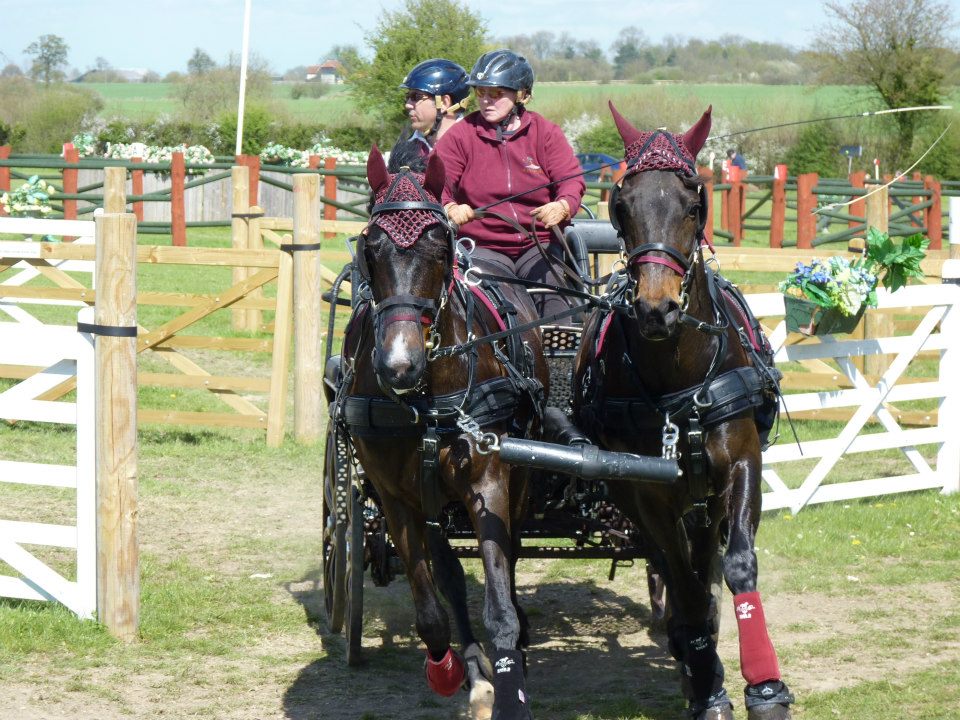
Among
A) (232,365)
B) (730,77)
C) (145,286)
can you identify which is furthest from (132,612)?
(730,77)

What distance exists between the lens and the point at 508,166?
5.89 metres

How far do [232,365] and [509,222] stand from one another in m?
8.40

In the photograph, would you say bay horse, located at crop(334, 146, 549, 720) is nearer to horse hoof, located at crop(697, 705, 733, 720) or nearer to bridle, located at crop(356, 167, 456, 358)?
bridle, located at crop(356, 167, 456, 358)

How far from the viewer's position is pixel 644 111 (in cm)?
4981

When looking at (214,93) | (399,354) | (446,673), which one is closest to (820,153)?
(214,93)

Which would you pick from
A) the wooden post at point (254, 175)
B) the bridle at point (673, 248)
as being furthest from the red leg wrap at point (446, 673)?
the wooden post at point (254, 175)

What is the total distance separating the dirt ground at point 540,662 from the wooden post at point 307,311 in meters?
2.72

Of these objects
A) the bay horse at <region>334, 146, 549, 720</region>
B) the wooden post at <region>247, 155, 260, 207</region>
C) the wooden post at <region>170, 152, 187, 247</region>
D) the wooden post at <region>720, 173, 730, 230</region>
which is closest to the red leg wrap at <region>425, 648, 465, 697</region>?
the bay horse at <region>334, 146, 549, 720</region>

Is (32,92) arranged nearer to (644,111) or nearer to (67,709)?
(644,111)

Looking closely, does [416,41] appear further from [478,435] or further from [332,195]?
[478,435]

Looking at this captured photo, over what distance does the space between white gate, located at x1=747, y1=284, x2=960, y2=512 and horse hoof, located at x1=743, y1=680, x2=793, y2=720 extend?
3.65m

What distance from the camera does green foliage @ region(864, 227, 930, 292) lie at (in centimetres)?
798

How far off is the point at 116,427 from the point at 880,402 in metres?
5.20

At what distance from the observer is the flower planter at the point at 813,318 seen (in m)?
7.73
